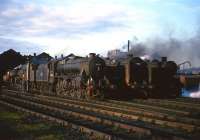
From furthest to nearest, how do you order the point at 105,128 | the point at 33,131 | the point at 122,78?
1. the point at 122,78
2. the point at 105,128
3. the point at 33,131

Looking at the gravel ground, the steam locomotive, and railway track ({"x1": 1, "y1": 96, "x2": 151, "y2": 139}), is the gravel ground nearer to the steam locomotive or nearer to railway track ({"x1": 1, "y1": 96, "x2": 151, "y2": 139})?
railway track ({"x1": 1, "y1": 96, "x2": 151, "y2": 139})

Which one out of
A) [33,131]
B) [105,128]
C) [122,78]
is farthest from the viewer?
[122,78]

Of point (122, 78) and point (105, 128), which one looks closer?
point (105, 128)

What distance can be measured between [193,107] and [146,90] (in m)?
7.80

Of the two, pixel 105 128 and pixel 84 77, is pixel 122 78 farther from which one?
pixel 105 128

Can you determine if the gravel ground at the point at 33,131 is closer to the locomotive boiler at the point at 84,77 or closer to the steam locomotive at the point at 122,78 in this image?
the locomotive boiler at the point at 84,77

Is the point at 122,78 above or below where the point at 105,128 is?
above

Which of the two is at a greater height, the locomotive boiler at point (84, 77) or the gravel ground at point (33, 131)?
the locomotive boiler at point (84, 77)

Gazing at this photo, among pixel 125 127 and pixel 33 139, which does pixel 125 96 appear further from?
pixel 33 139

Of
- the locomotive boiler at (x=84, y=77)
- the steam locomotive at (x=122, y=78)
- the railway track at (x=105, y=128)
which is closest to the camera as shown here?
the railway track at (x=105, y=128)

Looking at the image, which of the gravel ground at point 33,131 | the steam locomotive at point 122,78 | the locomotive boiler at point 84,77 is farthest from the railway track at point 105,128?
the steam locomotive at point 122,78

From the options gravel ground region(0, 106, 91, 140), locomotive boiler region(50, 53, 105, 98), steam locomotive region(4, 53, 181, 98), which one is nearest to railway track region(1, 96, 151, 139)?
gravel ground region(0, 106, 91, 140)

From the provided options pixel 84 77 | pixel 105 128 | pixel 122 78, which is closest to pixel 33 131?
pixel 105 128

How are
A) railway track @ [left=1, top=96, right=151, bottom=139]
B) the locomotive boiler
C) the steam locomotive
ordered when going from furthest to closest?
the steam locomotive → the locomotive boiler → railway track @ [left=1, top=96, right=151, bottom=139]
